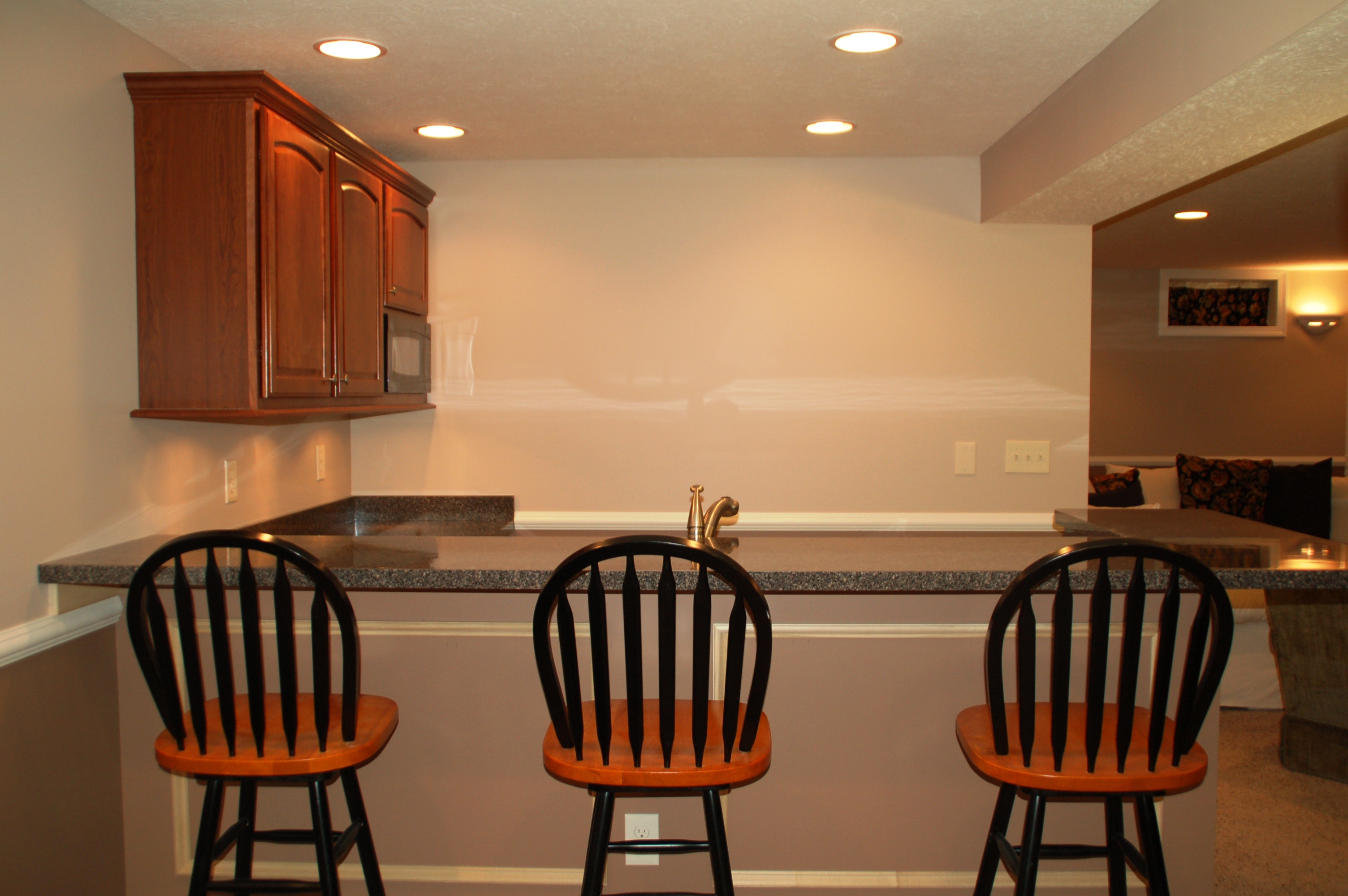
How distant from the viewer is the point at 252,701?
161 cm

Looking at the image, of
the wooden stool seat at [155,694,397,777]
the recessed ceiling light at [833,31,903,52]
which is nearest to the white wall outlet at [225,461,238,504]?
the wooden stool seat at [155,694,397,777]

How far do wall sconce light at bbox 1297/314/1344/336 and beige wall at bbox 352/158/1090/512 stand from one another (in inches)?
162

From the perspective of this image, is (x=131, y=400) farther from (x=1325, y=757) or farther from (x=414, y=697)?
(x=1325, y=757)

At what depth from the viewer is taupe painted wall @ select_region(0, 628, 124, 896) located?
1889 mm

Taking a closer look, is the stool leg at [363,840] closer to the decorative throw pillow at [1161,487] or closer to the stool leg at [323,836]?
the stool leg at [323,836]

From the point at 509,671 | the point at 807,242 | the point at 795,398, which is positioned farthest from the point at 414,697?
the point at 807,242

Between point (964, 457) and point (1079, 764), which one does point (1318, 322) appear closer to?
point (964, 457)

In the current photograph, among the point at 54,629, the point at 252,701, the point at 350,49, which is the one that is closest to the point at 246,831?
the point at 252,701

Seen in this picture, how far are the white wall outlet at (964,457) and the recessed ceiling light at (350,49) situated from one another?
2.31m

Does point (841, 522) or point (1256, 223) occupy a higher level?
point (1256, 223)

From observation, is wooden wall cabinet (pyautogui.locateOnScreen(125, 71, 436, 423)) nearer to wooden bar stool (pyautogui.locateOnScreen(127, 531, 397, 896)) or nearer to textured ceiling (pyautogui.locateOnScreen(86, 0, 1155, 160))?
textured ceiling (pyautogui.locateOnScreen(86, 0, 1155, 160))

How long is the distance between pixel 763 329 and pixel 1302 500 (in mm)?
3606

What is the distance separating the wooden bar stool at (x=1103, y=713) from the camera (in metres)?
1.53

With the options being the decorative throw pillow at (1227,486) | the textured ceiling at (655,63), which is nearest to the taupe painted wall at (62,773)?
the textured ceiling at (655,63)
